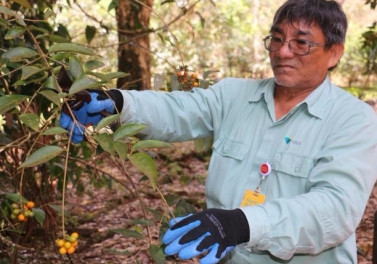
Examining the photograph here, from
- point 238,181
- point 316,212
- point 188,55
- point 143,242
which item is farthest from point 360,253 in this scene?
point 188,55

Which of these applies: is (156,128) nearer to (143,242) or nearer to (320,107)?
(320,107)

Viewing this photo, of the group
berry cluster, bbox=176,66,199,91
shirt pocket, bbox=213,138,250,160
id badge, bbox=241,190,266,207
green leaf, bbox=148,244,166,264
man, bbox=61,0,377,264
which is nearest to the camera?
man, bbox=61,0,377,264

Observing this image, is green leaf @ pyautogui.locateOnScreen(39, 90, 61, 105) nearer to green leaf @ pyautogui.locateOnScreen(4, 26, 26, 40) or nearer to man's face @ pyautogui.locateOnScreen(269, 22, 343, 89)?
green leaf @ pyautogui.locateOnScreen(4, 26, 26, 40)

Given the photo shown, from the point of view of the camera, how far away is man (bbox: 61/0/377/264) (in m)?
1.42

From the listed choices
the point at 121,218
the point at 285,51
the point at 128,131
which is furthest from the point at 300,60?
the point at 121,218

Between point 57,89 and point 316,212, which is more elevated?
point 57,89

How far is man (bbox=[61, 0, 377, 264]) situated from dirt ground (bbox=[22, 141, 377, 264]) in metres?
0.71

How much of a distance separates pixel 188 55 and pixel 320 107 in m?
7.78

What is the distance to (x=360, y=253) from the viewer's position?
339 centimetres

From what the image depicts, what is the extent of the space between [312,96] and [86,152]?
1309mm

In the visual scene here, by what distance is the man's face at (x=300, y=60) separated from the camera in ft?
5.74

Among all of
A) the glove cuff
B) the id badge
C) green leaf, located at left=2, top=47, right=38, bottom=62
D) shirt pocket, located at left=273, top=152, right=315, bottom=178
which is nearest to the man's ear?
shirt pocket, located at left=273, top=152, right=315, bottom=178

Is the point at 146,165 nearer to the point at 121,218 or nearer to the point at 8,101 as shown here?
the point at 8,101

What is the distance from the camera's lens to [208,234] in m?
1.28
